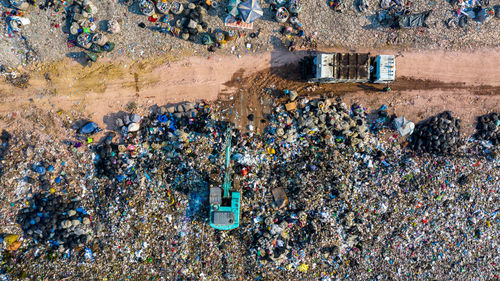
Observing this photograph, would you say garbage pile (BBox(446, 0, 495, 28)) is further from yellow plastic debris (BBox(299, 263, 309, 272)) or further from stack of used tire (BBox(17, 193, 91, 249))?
stack of used tire (BBox(17, 193, 91, 249))

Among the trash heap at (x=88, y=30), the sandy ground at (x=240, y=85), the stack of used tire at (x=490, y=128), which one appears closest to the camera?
the trash heap at (x=88, y=30)

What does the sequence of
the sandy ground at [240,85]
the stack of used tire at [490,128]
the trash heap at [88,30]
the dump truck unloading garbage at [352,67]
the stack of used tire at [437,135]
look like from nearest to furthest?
the dump truck unloading garbage at [352,67] → the stack of used tire at [437,135] → the trash heap at [88,30] → the stack of used tire at [490,128] → the sandy ground at [240,85]

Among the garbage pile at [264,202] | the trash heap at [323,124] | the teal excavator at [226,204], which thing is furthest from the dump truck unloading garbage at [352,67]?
the teal excavator at [226,204]

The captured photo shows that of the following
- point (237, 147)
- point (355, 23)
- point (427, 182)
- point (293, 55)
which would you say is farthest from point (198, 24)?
point (427, 182)

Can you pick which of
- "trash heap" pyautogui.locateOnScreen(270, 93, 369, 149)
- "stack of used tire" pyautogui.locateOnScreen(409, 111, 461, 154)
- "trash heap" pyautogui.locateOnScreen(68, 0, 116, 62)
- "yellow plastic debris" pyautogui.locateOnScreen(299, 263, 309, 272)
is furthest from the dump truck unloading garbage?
"trash heap" pyautogui.locateOnScreen(68, 0, 116, 62)

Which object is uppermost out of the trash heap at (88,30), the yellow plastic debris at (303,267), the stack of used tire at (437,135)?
the trash heap at (88,30)

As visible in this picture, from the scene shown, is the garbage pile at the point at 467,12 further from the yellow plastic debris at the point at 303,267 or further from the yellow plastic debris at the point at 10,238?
the yellow plastic debris at the point at 10,238

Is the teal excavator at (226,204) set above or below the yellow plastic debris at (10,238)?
above

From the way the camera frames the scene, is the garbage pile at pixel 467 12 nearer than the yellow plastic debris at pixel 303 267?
No
